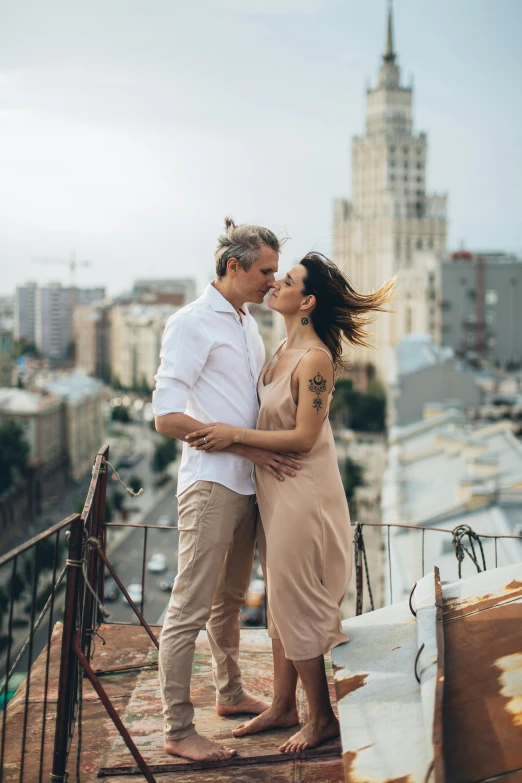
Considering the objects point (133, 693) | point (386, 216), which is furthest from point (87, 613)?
point (386, 216)

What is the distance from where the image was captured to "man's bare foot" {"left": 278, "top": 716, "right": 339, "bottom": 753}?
139 inches

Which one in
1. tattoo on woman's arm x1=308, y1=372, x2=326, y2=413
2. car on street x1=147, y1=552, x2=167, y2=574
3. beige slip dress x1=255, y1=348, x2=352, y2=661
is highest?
tattoo on woman's arm x1=308, y1=372, x2=326, y2=413

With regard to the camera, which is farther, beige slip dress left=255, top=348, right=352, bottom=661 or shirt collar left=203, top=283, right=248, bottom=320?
shirt collar left=203, top=283, right=248, bottom=320

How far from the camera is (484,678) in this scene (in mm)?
2883

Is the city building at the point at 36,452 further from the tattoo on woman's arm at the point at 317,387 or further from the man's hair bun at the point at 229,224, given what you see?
the tattoo on woman's arm at the point at 317,387

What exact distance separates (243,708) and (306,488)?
3.64 feet

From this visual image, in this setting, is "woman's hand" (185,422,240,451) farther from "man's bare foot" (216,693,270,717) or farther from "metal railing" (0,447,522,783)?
"man's bare foot" (216,693,270,717)

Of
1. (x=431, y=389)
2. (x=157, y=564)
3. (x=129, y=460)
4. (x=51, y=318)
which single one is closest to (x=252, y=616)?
(x=157, y=564)

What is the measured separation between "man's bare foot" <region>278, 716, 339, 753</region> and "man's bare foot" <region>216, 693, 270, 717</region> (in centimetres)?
36

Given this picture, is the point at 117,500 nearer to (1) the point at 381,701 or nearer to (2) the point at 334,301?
(2) the point at 334,301

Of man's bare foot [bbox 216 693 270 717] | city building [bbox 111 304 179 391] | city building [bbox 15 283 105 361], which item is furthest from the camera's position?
city building [bbox 15 283 105 361]

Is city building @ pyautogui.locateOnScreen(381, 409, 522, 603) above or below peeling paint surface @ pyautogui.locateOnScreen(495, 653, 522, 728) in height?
below

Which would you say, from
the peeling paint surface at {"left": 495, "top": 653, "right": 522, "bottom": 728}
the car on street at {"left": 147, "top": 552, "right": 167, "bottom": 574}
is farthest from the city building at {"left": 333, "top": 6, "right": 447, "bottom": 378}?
the peeling paint surface at {"left": 495, "top": 653, "right": 522, "bottom": 728}

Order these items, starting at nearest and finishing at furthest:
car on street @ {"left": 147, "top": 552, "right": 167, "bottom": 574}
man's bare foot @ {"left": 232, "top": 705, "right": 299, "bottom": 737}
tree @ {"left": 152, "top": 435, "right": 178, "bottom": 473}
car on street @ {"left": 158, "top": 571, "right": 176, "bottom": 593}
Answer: man's bare foot @ {"left": 232, "top": 705, "right": 299, "bottom": 737}
car on street @ {"left": 158, "top": 571, "right": 176, "bottom": 593}
car on street @ {"left": 147, "top": 552, "right": 167, "bottom": 574}
tree @ {"left": 152, "top": 435, "right": 178, "bottom": 473}
